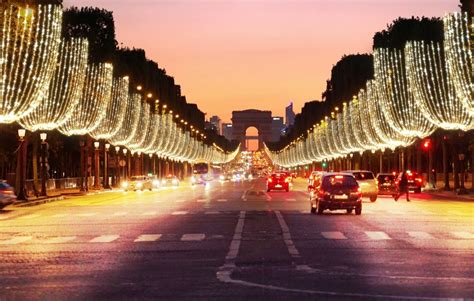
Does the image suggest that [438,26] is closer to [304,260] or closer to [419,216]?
[419,216]

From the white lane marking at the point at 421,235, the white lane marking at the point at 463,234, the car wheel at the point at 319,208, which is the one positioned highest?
the car wheel at the point at 319,208

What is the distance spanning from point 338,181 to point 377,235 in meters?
14.0

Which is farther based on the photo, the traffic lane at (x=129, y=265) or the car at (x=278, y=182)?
the car at (x=278, y=182)

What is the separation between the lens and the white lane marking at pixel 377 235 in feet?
94.7

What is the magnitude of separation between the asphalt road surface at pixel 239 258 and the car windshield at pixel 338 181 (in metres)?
3.04

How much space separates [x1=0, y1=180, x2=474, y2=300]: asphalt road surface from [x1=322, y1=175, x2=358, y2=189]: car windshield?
3.04 m

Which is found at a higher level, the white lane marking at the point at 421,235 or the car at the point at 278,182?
the car at the point at 278,182

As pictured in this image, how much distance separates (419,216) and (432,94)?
42.4 meters

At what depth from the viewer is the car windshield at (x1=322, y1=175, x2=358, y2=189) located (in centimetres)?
4353

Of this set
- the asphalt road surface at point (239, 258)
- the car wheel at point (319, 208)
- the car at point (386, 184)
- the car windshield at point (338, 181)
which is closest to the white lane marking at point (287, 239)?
the asphalt road surface at point (239, 258)

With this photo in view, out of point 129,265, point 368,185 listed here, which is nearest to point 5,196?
point 368,185

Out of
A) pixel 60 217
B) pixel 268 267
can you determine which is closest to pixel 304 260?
pixel 268 267

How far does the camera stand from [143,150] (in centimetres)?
14088

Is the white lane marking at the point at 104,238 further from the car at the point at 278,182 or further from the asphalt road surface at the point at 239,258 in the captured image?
the car at the point at 278,182
